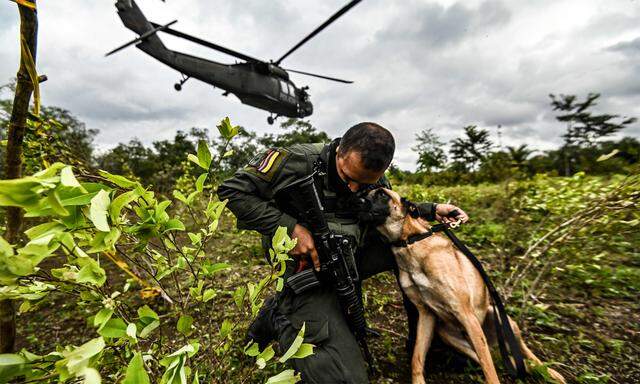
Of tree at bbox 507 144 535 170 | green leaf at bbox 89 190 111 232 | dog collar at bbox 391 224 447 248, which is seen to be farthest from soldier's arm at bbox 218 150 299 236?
tree at bbox 507 144 535 170

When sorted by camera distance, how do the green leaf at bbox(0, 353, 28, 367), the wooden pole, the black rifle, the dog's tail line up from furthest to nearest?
the black rifle, the dog's tail, the wooden pole, the green leaf at bbox(0, 353, 28, 367)

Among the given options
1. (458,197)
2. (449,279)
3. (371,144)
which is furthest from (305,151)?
(458,197)

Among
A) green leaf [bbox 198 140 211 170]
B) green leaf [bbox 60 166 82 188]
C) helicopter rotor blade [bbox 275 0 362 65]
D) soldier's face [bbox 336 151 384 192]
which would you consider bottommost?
green leaf [bbox 60 166 82 188]

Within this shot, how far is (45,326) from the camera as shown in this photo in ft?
10.2

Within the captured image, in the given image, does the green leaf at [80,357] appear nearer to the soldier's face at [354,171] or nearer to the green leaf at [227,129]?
the green leaf at [227,129]

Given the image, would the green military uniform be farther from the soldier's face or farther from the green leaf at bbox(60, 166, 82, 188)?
the green leaf at bbox(60, 166, 82, 188)

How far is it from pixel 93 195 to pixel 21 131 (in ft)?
2.36

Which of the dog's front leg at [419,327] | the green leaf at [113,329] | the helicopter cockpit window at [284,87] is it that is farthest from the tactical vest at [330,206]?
the helicopter cockpit window at [284,87]

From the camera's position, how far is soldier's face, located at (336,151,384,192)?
1947 mm

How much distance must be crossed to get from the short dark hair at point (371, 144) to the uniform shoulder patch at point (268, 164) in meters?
0.48

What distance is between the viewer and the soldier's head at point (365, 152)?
6.25 feet

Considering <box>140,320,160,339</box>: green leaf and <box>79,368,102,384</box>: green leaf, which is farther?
<box>140,320,160,339</box>: green leaf

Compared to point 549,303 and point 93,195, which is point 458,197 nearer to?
point 549,303

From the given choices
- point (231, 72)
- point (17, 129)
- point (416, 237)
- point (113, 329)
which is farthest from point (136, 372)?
point (231, 72)
